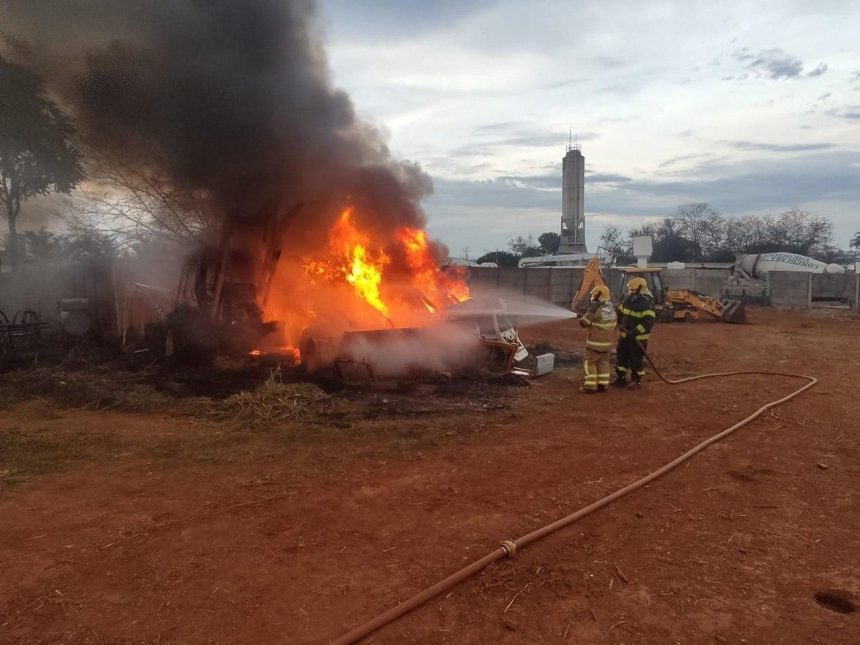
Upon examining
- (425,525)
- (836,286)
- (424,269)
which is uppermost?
(424,269)

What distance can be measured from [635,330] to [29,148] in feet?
52.4

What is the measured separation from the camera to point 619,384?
31.2 ft

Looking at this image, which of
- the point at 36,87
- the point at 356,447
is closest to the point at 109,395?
the point at 356,447

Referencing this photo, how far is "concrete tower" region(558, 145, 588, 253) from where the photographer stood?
62.9 m

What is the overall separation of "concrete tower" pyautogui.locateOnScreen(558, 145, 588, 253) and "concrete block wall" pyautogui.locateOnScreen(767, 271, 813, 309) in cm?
3547

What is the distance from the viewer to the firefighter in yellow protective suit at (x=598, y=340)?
28.8ft

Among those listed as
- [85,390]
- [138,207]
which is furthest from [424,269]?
[138,207]

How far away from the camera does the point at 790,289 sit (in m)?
26.9

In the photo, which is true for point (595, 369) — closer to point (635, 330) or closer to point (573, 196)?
point (635, 330)

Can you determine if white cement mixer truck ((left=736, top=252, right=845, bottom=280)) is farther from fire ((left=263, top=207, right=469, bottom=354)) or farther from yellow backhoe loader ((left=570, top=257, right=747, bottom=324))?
fire ((left=263, top=207, right=469, bottom=354))

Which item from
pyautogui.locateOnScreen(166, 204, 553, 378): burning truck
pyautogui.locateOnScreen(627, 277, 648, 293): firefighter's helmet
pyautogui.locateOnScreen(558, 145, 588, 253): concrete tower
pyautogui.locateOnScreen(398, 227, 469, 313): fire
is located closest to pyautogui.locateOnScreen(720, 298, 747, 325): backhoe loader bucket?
pyautogui.locateOnScreen(166, 204, 553, 378): burning truck

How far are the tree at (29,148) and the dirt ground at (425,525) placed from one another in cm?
842

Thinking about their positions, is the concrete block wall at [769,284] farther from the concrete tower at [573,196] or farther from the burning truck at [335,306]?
the concrete tower at [573,196]

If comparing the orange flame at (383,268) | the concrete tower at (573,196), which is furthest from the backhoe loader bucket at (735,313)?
the concrete tower at (573,196)
